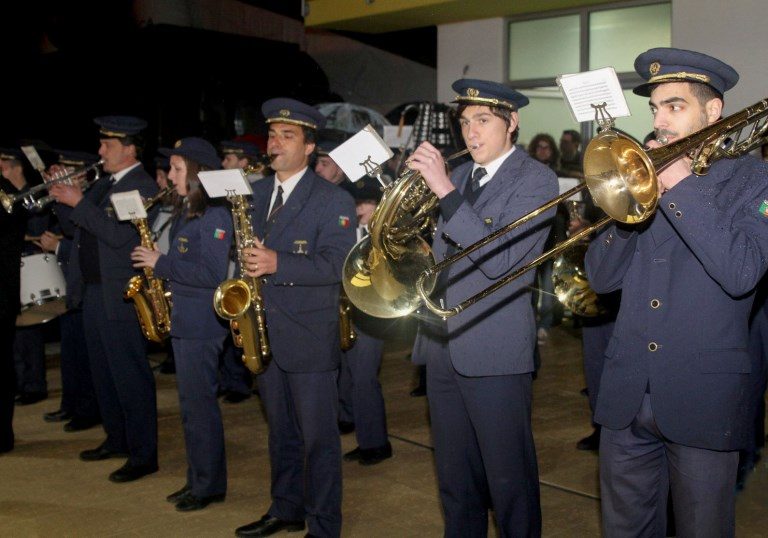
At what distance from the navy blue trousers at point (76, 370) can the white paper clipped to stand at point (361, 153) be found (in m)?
3.66

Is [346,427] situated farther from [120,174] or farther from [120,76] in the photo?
[120,76]

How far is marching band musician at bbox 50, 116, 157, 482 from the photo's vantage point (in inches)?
222

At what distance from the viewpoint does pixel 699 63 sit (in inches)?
112

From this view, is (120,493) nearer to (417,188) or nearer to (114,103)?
(417,188)

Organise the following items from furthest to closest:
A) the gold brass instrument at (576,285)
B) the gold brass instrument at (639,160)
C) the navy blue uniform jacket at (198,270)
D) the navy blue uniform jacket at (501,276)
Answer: the gold brass instrument at (576,285) → the navy blue uniform jacket at (198,270) → the navy blue uniform jacket at (501,276) → the gold brass instrument at (639,160)

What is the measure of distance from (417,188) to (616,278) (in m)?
0.98

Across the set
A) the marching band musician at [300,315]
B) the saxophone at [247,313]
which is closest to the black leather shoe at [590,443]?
the marching band musician at [300,315]

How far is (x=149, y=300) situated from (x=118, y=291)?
0.25 m

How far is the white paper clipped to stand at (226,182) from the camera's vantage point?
444cm

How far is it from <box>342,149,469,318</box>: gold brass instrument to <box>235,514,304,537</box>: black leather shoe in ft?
4.38

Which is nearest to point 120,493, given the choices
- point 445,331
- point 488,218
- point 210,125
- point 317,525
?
point 317,525

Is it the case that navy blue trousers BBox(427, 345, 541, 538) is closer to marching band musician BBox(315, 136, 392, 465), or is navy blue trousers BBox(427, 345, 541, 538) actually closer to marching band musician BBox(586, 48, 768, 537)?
marching band musician BBox(586, 48, 768, 537)

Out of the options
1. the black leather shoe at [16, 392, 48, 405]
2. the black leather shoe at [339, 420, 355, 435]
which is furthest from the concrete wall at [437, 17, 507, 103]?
the black leather shoe at [16, 392, 48, 405]

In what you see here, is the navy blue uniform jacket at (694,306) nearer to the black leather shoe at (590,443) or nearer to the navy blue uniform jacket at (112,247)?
the black leather shoe at (590,443)
